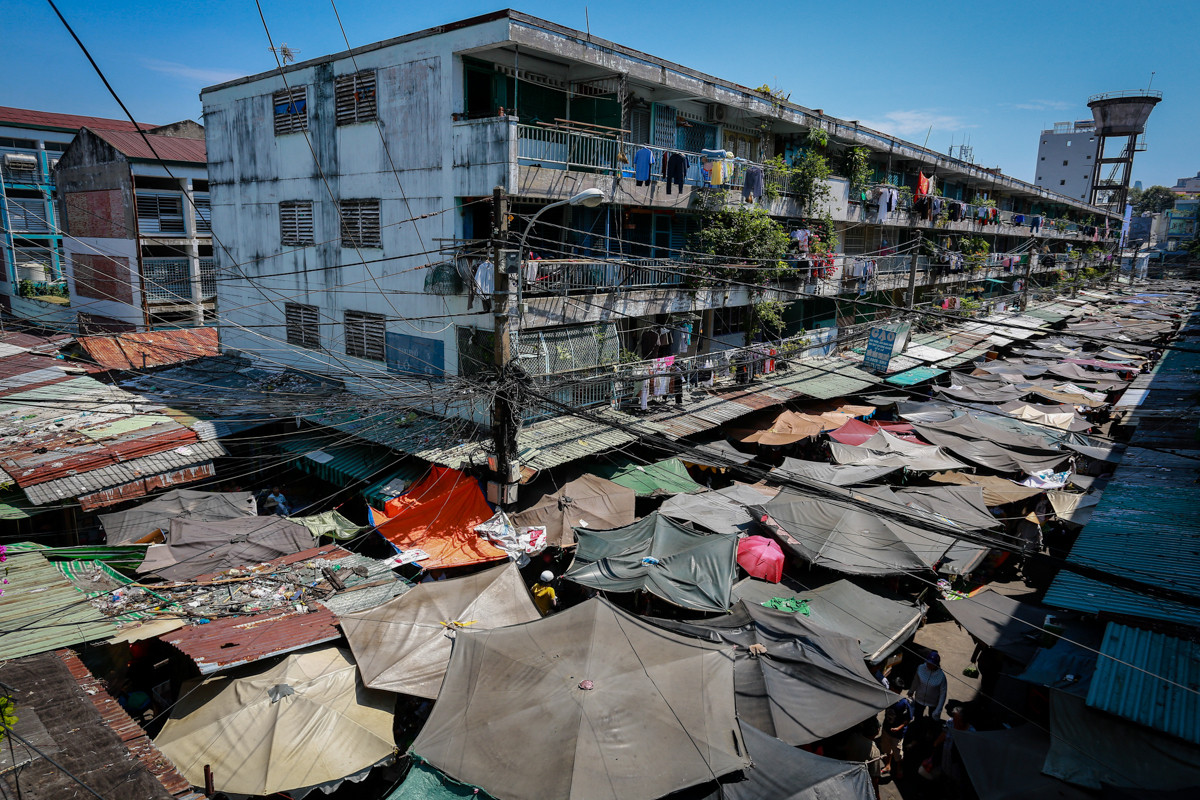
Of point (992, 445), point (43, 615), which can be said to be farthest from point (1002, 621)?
point (43, 615)

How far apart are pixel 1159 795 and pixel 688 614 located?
24.7 feet

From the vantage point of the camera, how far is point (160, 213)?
31.2 meters

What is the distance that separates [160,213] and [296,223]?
14766 millimetres

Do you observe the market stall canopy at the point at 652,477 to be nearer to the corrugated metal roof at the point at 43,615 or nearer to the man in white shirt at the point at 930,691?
the man in white shirt at the point at 930,691

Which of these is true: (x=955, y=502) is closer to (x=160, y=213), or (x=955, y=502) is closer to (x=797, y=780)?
(x=797, y=780)

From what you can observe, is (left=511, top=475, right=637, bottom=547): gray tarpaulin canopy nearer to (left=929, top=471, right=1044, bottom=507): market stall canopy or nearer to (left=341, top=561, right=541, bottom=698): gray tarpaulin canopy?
(left=341, top=561, right=541, bottom=698): gray tarpaulin canopy

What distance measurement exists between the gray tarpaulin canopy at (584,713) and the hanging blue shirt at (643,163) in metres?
12.5

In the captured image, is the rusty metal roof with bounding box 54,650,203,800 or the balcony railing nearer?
the rusty metal roof with bounding box 54,650,203,800

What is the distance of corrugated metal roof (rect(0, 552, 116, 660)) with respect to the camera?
897 cm

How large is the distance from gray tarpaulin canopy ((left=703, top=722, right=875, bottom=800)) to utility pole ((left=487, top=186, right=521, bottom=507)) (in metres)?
6.84

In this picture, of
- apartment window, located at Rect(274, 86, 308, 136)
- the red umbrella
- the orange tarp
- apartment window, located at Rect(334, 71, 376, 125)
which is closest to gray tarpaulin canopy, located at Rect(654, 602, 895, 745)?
the red umbrella

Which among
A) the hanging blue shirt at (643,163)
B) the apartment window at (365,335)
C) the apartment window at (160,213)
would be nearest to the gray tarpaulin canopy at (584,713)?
the apartment window at (365,335)

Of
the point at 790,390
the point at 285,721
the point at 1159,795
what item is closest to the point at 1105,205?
the point at 790,390

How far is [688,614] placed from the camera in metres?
13.6
